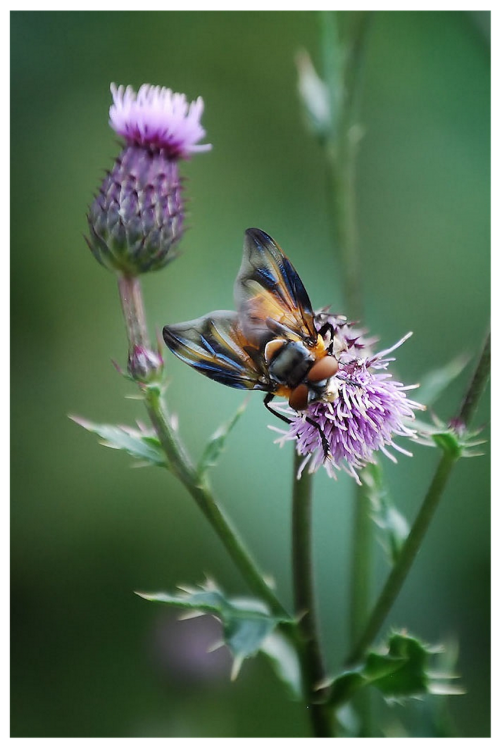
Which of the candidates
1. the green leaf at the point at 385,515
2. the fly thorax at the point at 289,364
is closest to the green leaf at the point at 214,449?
the fly thorax at the point at 289,364

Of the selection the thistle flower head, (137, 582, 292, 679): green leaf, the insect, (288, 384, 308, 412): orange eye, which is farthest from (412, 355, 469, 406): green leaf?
the thistle flower head

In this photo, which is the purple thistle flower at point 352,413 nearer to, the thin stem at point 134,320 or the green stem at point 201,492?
the green stem at point 201,492

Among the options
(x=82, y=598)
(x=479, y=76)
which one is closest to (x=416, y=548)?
(x=82, y=598)

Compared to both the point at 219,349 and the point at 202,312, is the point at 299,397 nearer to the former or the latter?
the point at 219,349

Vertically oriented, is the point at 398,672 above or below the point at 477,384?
below

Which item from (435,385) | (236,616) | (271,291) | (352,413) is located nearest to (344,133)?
(435,385)

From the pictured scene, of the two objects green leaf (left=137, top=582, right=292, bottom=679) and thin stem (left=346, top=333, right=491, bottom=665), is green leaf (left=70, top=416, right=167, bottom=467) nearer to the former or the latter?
green leaf (left=137, top=582, right=292, bottom=679)
